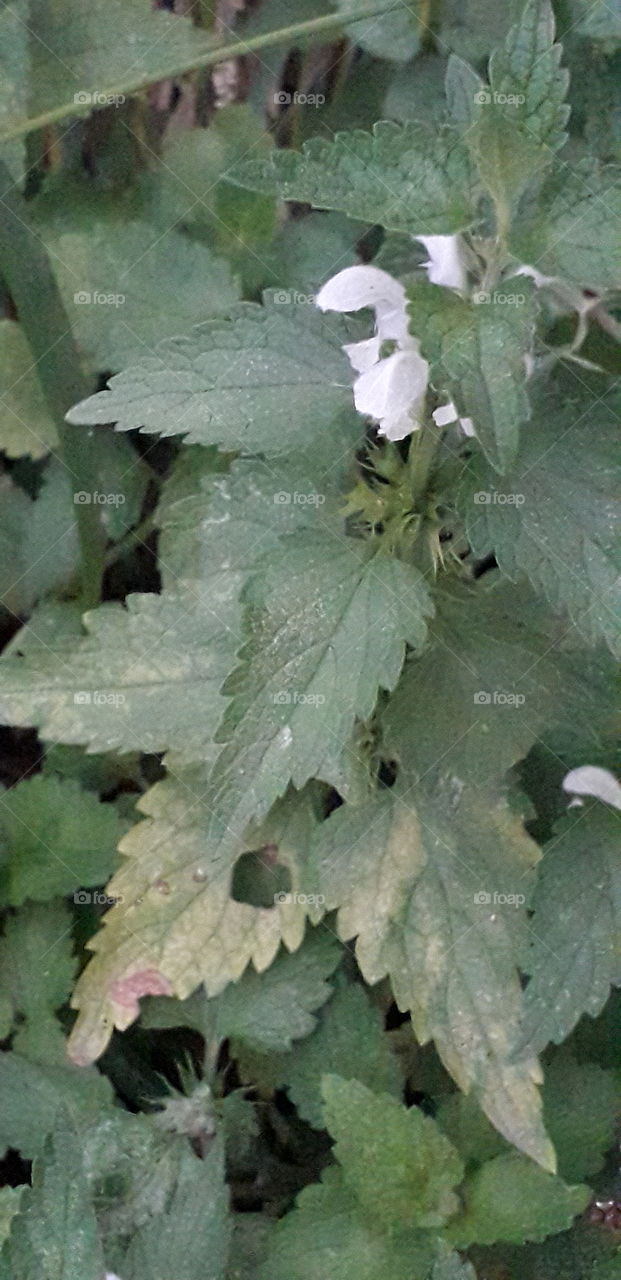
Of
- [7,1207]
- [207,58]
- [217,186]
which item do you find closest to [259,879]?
[7,1207]

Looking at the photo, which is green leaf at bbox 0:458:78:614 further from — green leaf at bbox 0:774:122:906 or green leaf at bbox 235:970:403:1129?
green leaf at bbox 235:970:403:1129

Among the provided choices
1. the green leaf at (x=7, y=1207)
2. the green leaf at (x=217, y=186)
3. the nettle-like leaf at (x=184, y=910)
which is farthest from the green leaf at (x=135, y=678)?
the green leaf at (x=217, y=186)

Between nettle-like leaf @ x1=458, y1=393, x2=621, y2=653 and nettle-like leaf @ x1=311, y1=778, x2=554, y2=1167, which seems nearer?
nettle-like leaf @ x1=458, y1=393, x2=621, y2=653

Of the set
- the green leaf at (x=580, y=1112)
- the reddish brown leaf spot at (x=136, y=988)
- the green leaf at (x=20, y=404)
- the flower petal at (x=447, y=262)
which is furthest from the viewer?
the green leaf at (x=20, y=404)

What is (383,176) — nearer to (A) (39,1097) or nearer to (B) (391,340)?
(B) (391,340)

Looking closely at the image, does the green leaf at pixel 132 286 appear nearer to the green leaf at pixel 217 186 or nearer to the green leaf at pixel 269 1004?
the green leaf at pixel 217 186

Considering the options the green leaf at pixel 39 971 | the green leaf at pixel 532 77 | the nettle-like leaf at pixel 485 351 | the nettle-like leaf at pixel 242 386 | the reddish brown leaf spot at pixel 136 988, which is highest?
the green leaf at pixel 532 77

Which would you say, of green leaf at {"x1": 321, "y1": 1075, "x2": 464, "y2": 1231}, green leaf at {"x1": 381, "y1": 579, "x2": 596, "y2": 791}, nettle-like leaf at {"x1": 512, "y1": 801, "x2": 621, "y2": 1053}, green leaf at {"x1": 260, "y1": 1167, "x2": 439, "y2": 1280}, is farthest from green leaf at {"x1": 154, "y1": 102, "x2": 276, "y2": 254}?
green leaf at {"x1": 260, "y1": 1167, "x2": 439, "y2": 1280}
